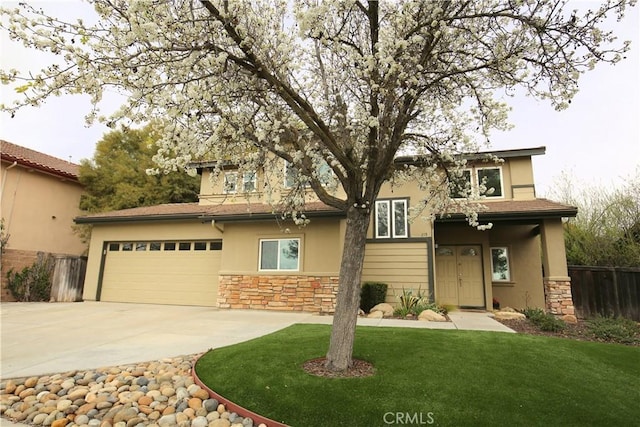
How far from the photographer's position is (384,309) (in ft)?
31.0

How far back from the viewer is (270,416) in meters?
3.43

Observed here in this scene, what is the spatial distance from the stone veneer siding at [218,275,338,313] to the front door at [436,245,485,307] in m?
3.69

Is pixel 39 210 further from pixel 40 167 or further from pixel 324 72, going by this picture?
pixel 324 72

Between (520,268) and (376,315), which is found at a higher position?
(520,268)

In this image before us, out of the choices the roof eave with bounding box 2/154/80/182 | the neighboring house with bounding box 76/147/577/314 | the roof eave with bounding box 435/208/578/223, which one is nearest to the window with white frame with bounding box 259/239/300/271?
the neighboring house with bounding box 76/147/577/314

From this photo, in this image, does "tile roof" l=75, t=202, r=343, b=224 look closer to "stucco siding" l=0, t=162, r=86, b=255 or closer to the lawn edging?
"stucco siding" l=0, t=162, r=86, b=255

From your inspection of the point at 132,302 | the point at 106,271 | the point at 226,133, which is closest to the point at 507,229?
the point at 226,133

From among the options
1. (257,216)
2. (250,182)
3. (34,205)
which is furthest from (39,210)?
(250,182)

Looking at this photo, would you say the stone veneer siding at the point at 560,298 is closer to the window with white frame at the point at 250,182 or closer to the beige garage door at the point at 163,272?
the window with white frame at the point at 250,182

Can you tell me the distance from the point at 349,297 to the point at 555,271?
7.91m

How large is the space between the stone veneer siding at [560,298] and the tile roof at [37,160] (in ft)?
59.5

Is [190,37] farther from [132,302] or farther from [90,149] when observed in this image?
[90,149]

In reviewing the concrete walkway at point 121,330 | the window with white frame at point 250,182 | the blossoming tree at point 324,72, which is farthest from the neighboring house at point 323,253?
the blossoming tree at point 324,72

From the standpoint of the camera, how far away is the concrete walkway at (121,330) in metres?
5.36
